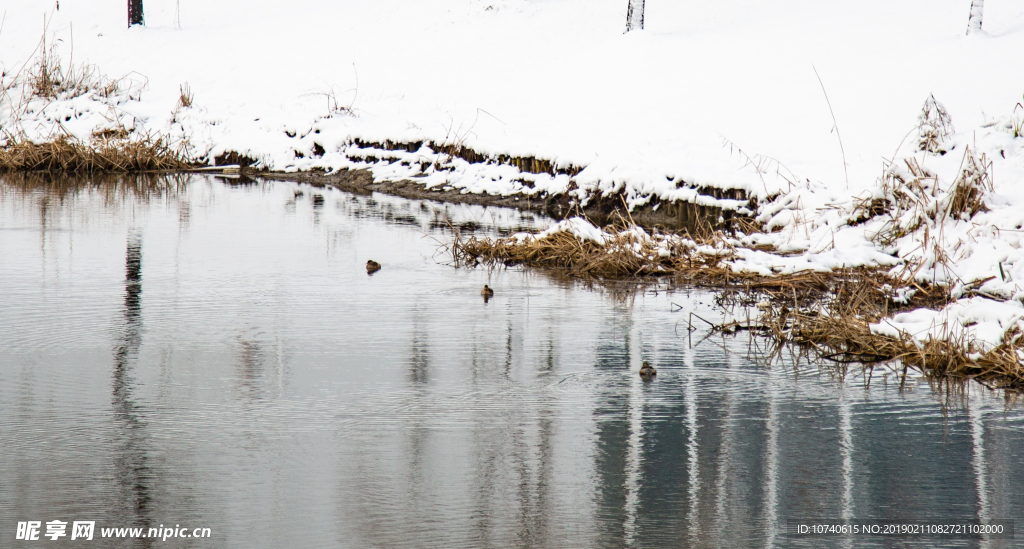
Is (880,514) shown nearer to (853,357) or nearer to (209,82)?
(853,357)

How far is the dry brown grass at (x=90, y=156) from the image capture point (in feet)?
65.4

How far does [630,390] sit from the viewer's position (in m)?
6.00

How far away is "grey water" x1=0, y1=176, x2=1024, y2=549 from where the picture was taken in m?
4.24

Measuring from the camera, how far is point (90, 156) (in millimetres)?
20203

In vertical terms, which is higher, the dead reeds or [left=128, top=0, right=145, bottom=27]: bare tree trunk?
[left=128, top=0, right=145, bottom=27]: bare tree trunk

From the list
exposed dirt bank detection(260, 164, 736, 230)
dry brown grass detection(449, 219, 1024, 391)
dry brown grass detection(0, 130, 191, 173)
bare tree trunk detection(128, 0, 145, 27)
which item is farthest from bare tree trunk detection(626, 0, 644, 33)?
bare tree trunk detection(128, 0, 145, 27)

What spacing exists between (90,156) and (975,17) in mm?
16271

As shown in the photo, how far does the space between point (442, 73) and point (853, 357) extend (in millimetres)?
19686

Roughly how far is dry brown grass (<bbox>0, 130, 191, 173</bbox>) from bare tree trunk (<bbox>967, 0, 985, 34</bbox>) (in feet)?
49.0

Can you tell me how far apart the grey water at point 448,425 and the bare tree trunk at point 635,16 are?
16866 millimetres

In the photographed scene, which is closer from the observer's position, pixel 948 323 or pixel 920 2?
pixel 948 323

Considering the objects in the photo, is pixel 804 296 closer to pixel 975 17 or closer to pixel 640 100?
pixel 640 100

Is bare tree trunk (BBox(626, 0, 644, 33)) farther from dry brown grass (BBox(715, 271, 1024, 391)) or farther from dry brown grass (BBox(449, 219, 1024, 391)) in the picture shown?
dry brown grass (BBox(715, 271, 1024, 391))

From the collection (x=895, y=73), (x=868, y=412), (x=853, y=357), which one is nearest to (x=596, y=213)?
(x=895, y=73)
